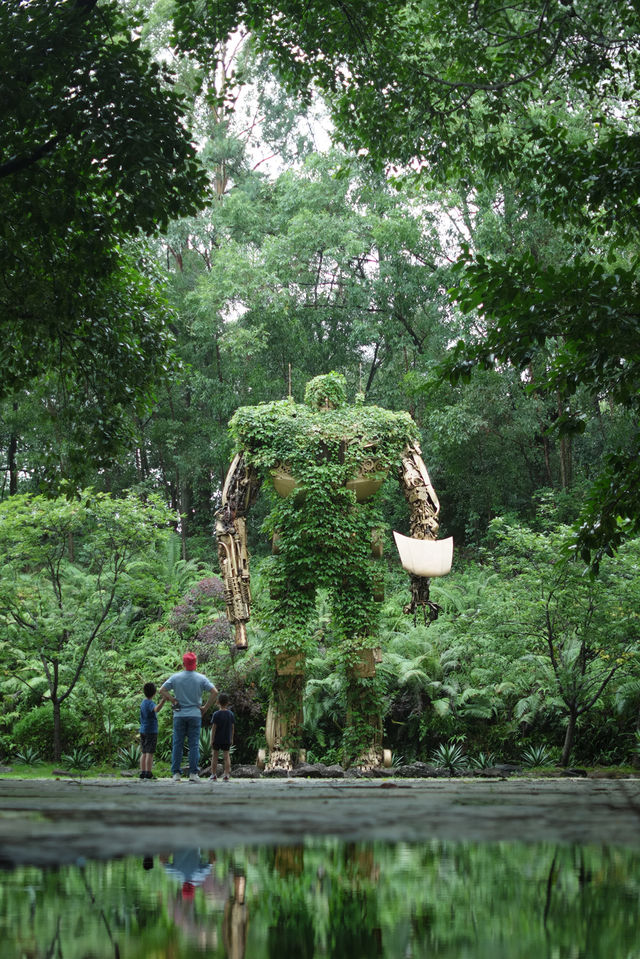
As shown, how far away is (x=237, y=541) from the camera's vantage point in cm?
976

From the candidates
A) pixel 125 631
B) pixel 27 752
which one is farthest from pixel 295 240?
pixel 27 752

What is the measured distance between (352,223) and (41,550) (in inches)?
603

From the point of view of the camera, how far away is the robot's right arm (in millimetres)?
9617

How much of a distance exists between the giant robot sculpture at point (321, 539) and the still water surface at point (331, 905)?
7.37 m

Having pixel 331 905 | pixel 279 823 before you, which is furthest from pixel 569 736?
pixel 331 905

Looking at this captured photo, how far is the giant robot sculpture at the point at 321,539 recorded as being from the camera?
31.8ft

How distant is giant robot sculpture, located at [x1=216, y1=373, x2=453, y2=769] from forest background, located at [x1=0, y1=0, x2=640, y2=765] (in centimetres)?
141

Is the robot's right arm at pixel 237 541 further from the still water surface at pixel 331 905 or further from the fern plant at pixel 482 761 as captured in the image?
the still water surface at pixel 331 905

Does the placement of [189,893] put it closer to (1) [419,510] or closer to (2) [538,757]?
(1) [419,510]

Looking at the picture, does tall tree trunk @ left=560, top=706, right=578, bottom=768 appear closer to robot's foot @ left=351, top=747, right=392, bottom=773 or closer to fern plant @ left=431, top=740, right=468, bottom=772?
fern plant @ left=431, top=740, right=468, bottom=772

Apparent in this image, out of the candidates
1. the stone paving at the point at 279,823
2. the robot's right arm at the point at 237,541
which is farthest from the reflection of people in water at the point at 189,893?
the robot's right arm at the point at 237,541

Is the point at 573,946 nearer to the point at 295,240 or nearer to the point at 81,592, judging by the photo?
the point at 81,592

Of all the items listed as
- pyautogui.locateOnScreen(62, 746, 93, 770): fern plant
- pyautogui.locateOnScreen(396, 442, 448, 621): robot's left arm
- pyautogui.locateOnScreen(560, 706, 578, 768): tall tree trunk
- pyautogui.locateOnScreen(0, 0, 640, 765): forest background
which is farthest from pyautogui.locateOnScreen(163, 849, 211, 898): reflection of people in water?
pyautogui.locateOnScreen(62, 746, 93, 770): fern plant

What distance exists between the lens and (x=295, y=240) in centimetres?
2516
